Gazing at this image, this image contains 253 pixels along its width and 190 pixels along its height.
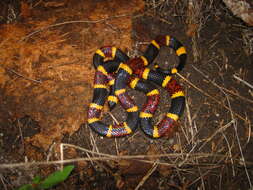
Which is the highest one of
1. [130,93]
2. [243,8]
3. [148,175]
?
[243,8]

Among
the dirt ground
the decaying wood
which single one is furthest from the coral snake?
the decaying wood

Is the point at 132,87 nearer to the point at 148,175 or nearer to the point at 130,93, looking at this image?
the point at 130,93

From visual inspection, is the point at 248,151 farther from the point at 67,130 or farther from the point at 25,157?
the point at 25,157

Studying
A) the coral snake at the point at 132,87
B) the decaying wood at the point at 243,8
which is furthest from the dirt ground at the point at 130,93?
the decaying wood at the point at 243,8

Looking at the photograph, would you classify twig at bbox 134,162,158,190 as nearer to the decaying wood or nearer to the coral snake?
the coral snake

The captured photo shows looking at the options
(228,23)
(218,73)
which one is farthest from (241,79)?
(228,23)

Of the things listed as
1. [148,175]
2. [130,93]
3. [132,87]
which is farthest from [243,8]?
[148,175]

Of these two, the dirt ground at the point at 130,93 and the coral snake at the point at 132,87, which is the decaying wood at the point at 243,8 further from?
the coral snake at the point at 132,87
